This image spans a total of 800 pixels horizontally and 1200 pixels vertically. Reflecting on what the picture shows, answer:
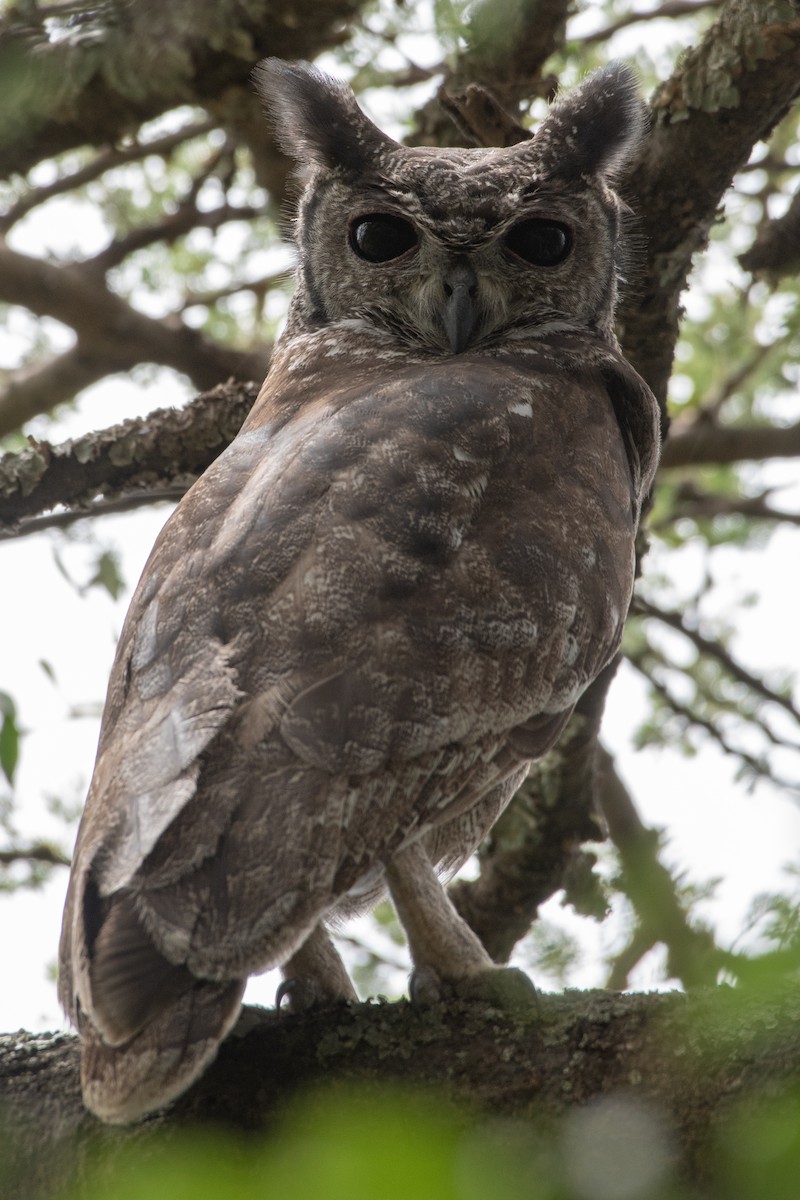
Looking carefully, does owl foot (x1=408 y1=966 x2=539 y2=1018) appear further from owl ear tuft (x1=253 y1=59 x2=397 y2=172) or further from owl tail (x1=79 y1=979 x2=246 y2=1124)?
owl ear tuft (x1=253 y1=59 x2=397 y2=172)

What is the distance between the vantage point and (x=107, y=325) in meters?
5.49

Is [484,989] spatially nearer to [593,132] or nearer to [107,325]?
[593,132]

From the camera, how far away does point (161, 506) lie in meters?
4.63

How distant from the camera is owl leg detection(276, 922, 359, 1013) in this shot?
8.82 ft

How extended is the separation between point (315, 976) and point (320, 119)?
2682 millimetres

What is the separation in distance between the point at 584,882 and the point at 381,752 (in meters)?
2.15

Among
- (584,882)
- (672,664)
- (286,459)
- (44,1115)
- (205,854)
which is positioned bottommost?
(44,1115)

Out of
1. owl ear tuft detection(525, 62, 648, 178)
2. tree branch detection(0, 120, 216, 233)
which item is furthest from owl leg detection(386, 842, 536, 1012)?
tree branch detection(0, 120, 216, 233)

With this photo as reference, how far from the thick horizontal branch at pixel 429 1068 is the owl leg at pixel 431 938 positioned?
20 centimetres

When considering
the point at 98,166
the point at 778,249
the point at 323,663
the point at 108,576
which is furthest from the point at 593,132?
the point at 98,166

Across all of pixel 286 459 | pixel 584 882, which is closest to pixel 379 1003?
pixel 286 459

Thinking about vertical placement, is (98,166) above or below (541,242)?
above

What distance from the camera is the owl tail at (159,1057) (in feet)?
6.47

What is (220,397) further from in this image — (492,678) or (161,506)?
(492,678)
